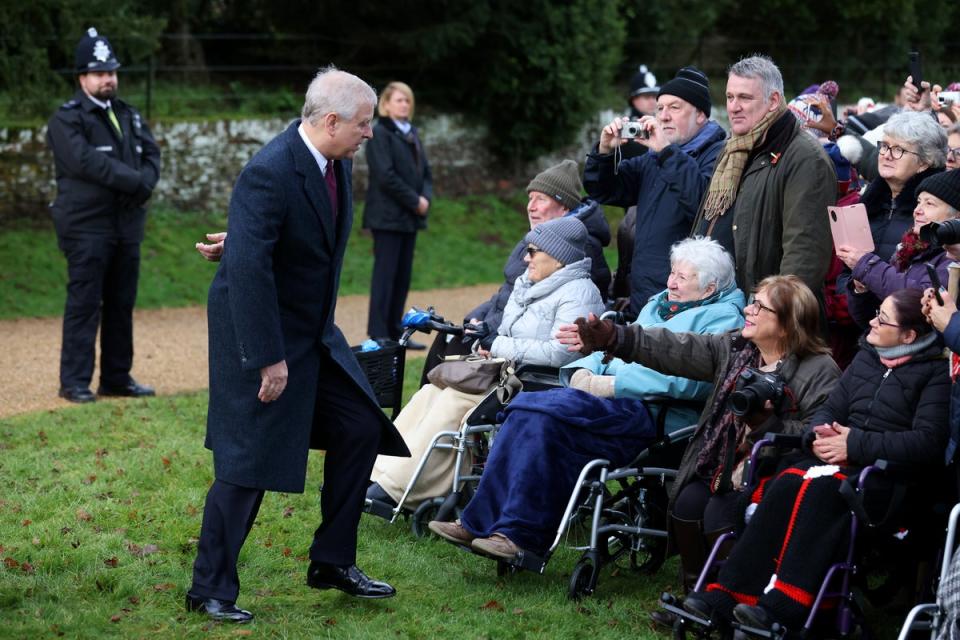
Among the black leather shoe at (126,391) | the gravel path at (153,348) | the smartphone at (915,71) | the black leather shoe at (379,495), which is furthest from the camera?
the gravel path at (153,348)

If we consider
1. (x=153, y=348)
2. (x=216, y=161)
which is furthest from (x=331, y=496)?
(x=216, y=161)

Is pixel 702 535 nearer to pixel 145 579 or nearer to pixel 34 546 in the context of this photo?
pixel 145 579

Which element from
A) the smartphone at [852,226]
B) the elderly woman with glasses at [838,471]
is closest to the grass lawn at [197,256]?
the smartphone at [852,226]

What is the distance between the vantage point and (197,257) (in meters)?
15.5

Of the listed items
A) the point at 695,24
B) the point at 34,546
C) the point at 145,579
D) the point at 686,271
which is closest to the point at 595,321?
the point at 686,271

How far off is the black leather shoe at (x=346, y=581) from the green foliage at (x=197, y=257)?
335 inches

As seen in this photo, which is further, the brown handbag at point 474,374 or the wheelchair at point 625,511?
the brown handbag at point 474,374

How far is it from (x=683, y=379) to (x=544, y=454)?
0.71m

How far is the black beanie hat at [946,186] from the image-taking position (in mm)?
5598

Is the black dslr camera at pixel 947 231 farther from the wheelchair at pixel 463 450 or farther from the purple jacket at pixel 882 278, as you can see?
the wheelchair at pixel 463 450

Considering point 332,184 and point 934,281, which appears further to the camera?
point 332,184

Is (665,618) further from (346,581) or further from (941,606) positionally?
(346,581)

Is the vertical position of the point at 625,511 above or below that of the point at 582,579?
above

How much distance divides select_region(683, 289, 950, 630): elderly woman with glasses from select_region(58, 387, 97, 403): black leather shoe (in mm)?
5861
